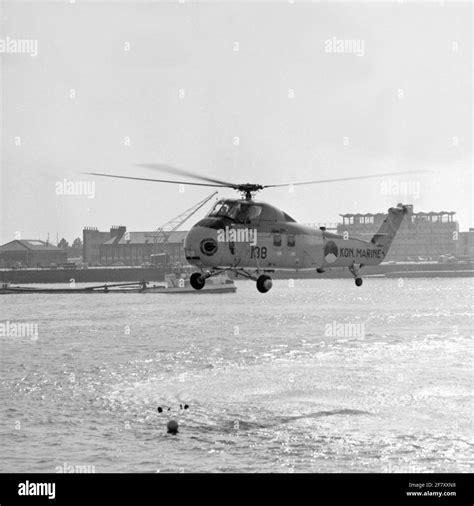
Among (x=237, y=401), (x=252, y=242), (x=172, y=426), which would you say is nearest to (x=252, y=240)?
(x=252, y=242)

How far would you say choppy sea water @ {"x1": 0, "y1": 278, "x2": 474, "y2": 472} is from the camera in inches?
3046

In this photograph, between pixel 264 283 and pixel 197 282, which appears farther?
pixel 264 283

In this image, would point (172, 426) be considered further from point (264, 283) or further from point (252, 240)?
point (264, 283)

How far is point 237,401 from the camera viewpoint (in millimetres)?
99062

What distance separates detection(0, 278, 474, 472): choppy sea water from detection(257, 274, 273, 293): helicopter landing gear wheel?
49309mm

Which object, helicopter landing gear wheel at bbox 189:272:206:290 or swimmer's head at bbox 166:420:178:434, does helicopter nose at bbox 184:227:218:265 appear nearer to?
helicopter landing gear wheel at bbox 189:272:206:290

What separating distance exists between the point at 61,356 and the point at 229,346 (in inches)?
1308

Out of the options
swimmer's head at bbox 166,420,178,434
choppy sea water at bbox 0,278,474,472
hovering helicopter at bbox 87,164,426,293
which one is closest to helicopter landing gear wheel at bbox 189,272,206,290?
hovering helicopter at bbox 87,164,426,293

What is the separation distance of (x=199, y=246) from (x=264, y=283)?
298 cm

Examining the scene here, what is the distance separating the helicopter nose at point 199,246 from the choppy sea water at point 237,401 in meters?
48.7

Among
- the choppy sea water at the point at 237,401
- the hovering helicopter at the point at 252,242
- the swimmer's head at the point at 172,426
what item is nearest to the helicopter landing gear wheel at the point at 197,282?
the hovering helicopter at the point at 252,242
